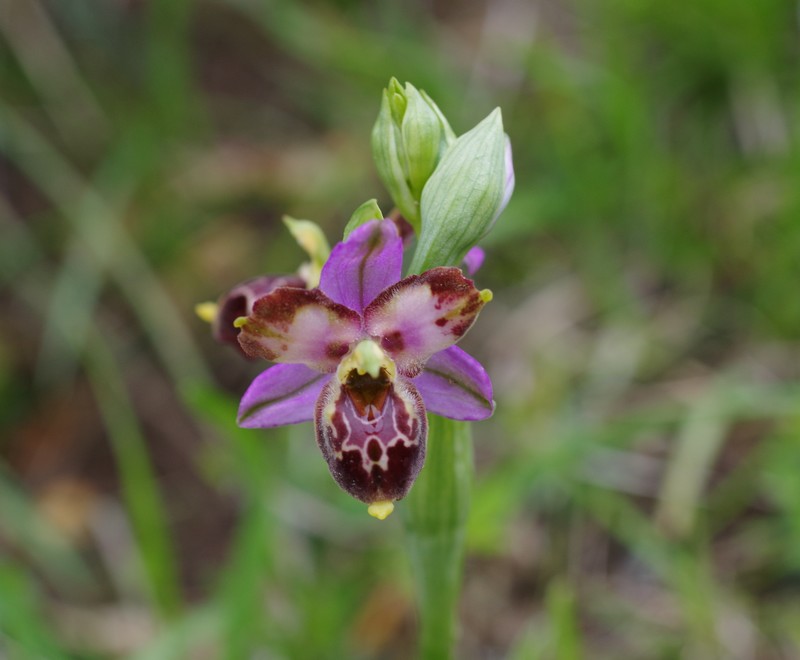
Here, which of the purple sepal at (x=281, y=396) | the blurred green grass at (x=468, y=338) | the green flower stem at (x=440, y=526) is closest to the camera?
the purple sepal at (x=281, y=396)

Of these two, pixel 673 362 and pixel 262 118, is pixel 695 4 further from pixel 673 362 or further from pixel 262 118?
pixel 262 118

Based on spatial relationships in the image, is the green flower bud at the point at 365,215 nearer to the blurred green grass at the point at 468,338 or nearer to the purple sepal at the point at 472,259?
the purple sepal at the point at 472,259

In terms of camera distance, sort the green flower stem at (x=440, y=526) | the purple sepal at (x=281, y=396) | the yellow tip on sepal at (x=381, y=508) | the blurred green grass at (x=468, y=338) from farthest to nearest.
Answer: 1. the blurred green grass at (x=468, y=338)
2. the green flower stem at (x=440, y=526)
3. the purple sepal at (x=281, y=396)
4. the yellow tip on sepal at (x=381, y=508)

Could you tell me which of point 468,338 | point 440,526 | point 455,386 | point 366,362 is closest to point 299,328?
point 366,362

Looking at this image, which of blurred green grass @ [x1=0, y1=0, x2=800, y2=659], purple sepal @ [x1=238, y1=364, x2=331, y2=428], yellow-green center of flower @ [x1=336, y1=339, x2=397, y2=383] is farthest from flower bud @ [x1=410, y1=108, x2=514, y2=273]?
blurred green grass @ [x1=0, y1=0, x2=800, y2=659]

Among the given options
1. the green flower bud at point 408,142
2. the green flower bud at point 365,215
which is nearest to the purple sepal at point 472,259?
the green flower bud at point 408,142

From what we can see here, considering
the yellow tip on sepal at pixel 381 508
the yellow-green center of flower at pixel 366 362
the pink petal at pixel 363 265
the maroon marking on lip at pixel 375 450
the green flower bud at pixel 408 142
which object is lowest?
the yellow tip on sepal at pixel 381 508

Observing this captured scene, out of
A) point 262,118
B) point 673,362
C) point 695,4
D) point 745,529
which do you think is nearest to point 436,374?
point 745,529
